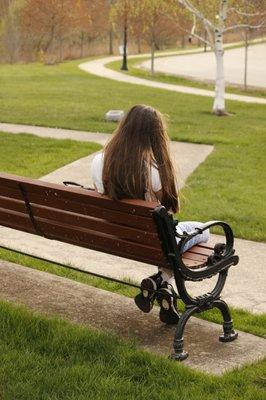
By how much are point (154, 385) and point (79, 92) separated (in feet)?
66.4

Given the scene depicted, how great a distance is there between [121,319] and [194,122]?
1190cm

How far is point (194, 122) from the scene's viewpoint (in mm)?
16266

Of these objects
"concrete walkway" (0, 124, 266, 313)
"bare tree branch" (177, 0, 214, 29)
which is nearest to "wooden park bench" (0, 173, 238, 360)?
"concrete walkway" (0, 124, 266, 313)

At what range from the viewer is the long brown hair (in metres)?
4.32

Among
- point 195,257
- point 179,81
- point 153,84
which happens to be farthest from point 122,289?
point 179,81

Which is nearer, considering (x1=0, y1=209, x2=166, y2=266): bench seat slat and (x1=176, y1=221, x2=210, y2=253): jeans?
(x1=0, y1=209, x2=166, y2=266): bench seat slat

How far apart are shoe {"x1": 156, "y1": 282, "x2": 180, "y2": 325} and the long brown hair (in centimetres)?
58

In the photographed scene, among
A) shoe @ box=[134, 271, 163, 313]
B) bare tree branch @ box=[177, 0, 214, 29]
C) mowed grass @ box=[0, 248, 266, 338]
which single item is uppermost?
bare tree branch @ box=[177, 0, 214, 29]

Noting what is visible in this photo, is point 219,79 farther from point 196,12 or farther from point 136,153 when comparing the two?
point 136,153

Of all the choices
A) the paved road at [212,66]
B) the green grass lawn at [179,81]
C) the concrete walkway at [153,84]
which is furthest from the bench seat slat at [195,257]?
the paved road at [212,66]

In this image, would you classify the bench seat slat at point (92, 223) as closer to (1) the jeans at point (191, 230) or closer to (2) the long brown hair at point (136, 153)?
(2) the long brown hair at point (136, 153)

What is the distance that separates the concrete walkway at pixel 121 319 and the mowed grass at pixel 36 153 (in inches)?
179

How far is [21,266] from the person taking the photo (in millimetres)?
5859

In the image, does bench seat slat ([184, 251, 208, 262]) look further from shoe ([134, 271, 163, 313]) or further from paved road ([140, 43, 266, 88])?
paved road ([140, 43, 266, 88])
